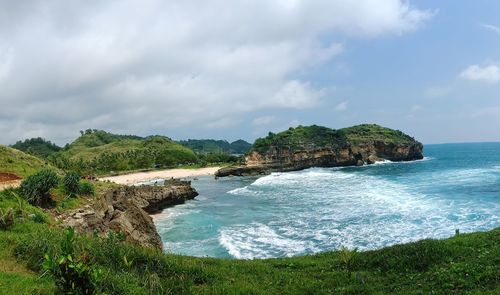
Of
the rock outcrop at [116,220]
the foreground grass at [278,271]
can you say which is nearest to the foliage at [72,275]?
the foreground grass at [278,271]

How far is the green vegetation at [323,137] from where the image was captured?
12012cm

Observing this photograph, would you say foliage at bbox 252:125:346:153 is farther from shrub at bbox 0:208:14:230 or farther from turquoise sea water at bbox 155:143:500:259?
shrub at bbox 0:208:14:230

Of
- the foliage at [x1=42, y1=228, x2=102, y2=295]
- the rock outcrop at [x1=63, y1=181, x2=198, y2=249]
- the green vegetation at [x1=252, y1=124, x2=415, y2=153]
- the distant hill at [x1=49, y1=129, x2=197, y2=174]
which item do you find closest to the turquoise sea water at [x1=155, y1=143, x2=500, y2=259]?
the rock outcrop at [x1=63, y1=181, x2=198, y2=249]

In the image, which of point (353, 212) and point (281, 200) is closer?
point (353, 212)

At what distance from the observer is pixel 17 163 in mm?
36844

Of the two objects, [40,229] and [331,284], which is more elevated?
[40,229]

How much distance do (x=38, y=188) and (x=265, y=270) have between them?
16785 millimetres

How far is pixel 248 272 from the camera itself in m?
14.8

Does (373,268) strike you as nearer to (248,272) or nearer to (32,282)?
(248,272)

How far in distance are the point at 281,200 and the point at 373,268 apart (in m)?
35.0

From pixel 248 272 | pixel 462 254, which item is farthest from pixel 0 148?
pixel 462 254

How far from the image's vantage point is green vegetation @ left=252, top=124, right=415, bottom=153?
394 ft

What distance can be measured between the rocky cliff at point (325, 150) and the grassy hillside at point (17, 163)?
67.0 m

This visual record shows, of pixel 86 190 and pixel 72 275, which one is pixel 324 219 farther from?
pixel 72 275
